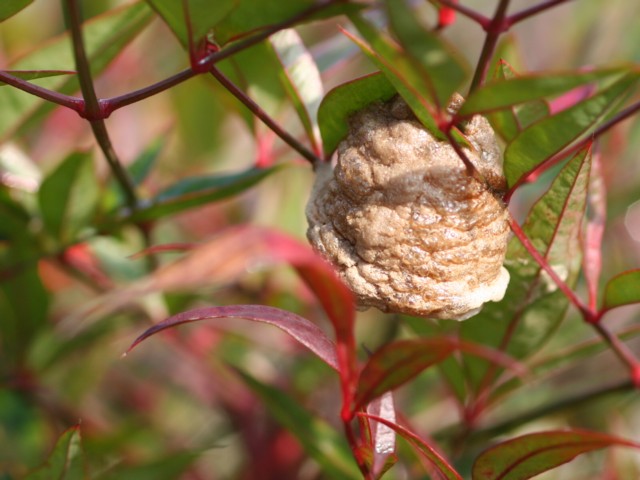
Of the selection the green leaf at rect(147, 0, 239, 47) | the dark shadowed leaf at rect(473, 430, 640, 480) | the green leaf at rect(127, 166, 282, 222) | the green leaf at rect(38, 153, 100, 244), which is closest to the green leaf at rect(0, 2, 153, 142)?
the green leaf at rect(38, 153, 100, 244)

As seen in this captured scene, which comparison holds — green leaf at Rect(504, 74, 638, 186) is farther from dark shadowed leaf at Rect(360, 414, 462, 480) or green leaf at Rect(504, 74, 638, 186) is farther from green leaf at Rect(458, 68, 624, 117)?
dark shadowed leaf at Rect(360, 414, 462, 480)

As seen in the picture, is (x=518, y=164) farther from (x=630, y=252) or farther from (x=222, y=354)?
(x=630, y=252)

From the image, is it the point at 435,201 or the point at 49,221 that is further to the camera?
the point at 49,221

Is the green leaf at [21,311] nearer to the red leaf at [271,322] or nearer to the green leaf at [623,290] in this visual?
the red leaf at [271,322]

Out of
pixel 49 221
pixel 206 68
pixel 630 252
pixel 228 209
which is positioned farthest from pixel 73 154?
pixel 630 252

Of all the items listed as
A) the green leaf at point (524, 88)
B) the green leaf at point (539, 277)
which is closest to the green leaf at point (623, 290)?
the green leaf at point (539, 277)

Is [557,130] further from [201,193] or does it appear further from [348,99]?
[201,193]
